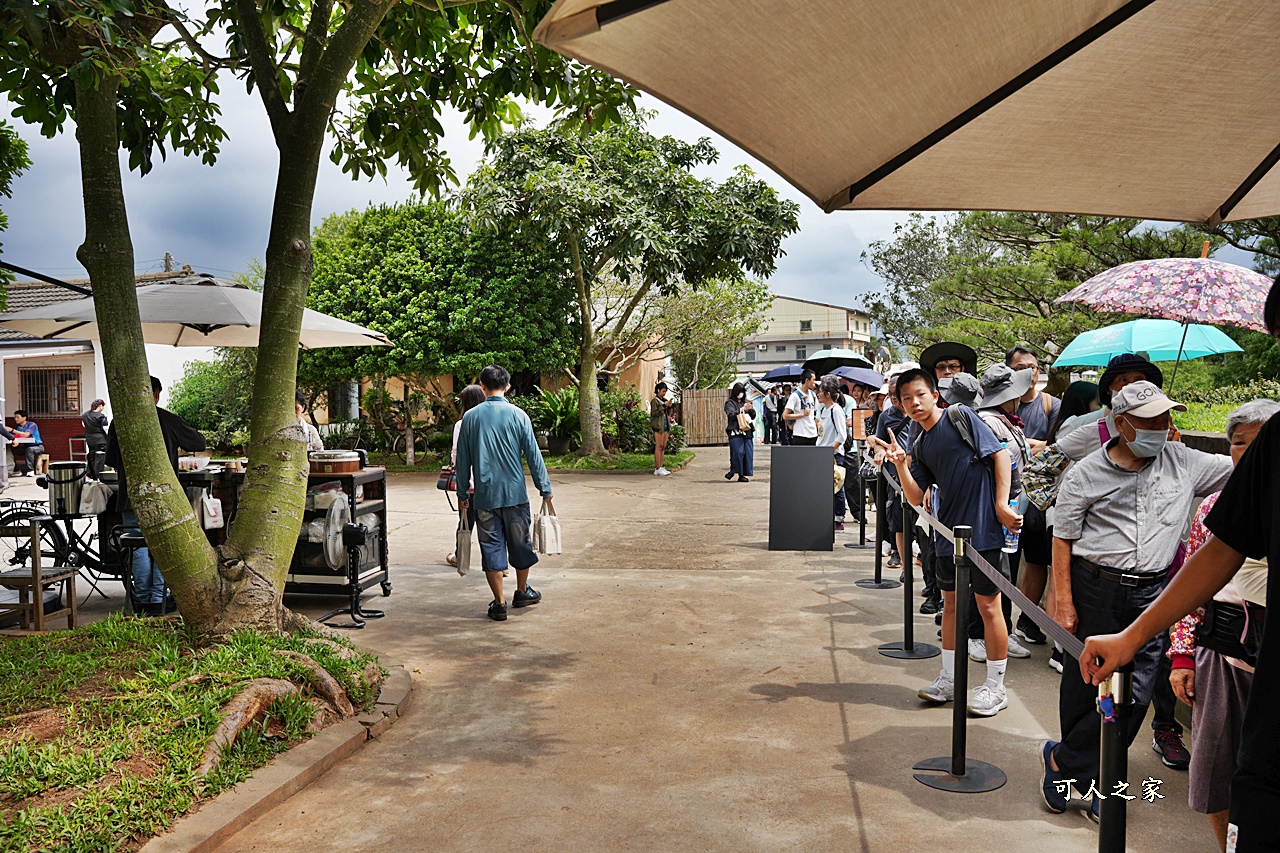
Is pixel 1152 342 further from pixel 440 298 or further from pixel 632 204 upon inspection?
pixel 440 298

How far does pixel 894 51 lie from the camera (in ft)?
8.13

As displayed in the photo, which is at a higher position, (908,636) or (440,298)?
(440,298)

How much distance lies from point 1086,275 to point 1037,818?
644 inches

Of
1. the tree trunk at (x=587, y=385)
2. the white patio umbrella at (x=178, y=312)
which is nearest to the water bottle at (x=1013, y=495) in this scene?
the white patio umbrella at (x=178, y=312)

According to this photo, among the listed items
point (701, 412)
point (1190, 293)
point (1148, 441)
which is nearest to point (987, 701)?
point (1148, 441)

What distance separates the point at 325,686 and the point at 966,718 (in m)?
3.26

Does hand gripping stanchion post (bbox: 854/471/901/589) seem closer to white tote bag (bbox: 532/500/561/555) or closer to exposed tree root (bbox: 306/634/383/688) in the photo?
white tote bag (bbox: 532/500/561/555)

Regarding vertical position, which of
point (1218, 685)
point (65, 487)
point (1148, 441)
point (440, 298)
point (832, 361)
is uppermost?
point (440, 298)

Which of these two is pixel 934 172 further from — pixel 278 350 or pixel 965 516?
pixel 278 350

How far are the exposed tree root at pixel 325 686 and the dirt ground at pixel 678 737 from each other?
0.33 metres

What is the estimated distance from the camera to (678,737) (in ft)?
16.6

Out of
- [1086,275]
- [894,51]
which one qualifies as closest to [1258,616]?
[894,51]

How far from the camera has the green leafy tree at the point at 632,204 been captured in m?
19.0

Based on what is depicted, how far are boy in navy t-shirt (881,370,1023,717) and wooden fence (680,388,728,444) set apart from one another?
2827 centimetres
